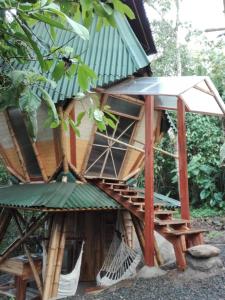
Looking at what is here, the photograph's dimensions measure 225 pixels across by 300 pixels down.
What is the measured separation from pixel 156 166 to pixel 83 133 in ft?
24.7

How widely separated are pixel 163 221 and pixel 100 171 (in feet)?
6.31

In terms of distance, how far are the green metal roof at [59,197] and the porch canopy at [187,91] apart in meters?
1.81

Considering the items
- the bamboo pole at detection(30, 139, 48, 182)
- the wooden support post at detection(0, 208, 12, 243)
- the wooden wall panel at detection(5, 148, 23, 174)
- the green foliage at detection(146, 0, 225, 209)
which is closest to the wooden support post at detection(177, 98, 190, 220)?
the bamboo pole at detection(30, 139, 48, 182)

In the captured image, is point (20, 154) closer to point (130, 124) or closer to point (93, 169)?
point (93, 169)

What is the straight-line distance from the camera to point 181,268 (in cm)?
528

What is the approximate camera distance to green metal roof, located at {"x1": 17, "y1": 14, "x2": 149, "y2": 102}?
6.51 metres

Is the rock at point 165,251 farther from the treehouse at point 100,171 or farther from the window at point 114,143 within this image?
the window at point 114,143

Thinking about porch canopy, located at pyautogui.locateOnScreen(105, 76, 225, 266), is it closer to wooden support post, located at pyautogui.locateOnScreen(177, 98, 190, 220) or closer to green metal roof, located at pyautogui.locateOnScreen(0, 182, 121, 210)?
wooden support post, located at pyautogui.locateOnScreen(177, 98, 190, 220)

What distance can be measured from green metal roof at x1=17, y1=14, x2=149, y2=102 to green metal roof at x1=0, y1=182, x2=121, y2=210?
1.61 meters

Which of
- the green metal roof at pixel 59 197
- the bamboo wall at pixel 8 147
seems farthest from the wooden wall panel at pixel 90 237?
the bamboo wall at pixel 8 147

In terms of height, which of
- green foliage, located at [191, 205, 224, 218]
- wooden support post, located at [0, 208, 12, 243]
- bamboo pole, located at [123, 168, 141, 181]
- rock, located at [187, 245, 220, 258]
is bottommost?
green foliage, located at [191, 205, 224, 218]

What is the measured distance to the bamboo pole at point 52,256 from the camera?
225 inches

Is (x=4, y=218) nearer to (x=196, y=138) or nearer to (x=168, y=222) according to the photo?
(x=168, y=222)

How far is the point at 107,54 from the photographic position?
7.05 meters
